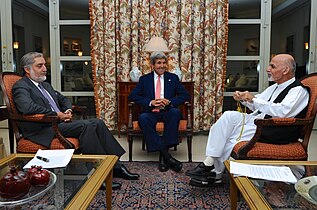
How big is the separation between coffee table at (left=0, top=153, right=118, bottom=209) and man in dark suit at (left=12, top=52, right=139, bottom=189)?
56 centimetres

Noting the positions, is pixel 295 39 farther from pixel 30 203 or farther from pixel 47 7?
pixel 30 203

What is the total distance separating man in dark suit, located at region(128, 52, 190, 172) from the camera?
3.34 metres

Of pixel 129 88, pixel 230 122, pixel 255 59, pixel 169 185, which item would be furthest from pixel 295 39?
pixel 169 185

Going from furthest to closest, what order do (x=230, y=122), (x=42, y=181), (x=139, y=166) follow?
1. (x=139, y=166)
2. (x=230, y=122)
3. (x=42, y=181)

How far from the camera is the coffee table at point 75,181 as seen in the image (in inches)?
56.8

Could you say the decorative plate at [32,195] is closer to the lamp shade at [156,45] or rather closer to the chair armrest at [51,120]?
the chair armrest at [51,120]

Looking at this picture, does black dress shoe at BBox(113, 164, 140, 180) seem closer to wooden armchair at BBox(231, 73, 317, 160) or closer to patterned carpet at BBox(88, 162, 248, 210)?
patterned carpet at BBox(88, 162, 248, 210)

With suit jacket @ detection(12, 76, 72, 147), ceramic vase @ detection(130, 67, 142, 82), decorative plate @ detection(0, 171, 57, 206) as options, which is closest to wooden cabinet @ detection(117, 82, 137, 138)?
ceramic vase @ detection(130, 67, 142, 82)

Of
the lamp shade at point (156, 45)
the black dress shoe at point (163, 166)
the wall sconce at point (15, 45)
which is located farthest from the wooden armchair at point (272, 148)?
the wall sconce at point (15, 45)

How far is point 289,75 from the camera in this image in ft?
8.90

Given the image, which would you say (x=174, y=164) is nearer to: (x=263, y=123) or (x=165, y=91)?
(x=165, y=91)

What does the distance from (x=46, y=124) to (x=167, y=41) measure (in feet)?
8.85

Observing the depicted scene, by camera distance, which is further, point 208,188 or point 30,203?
point 208,188

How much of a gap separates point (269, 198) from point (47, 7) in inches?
197
